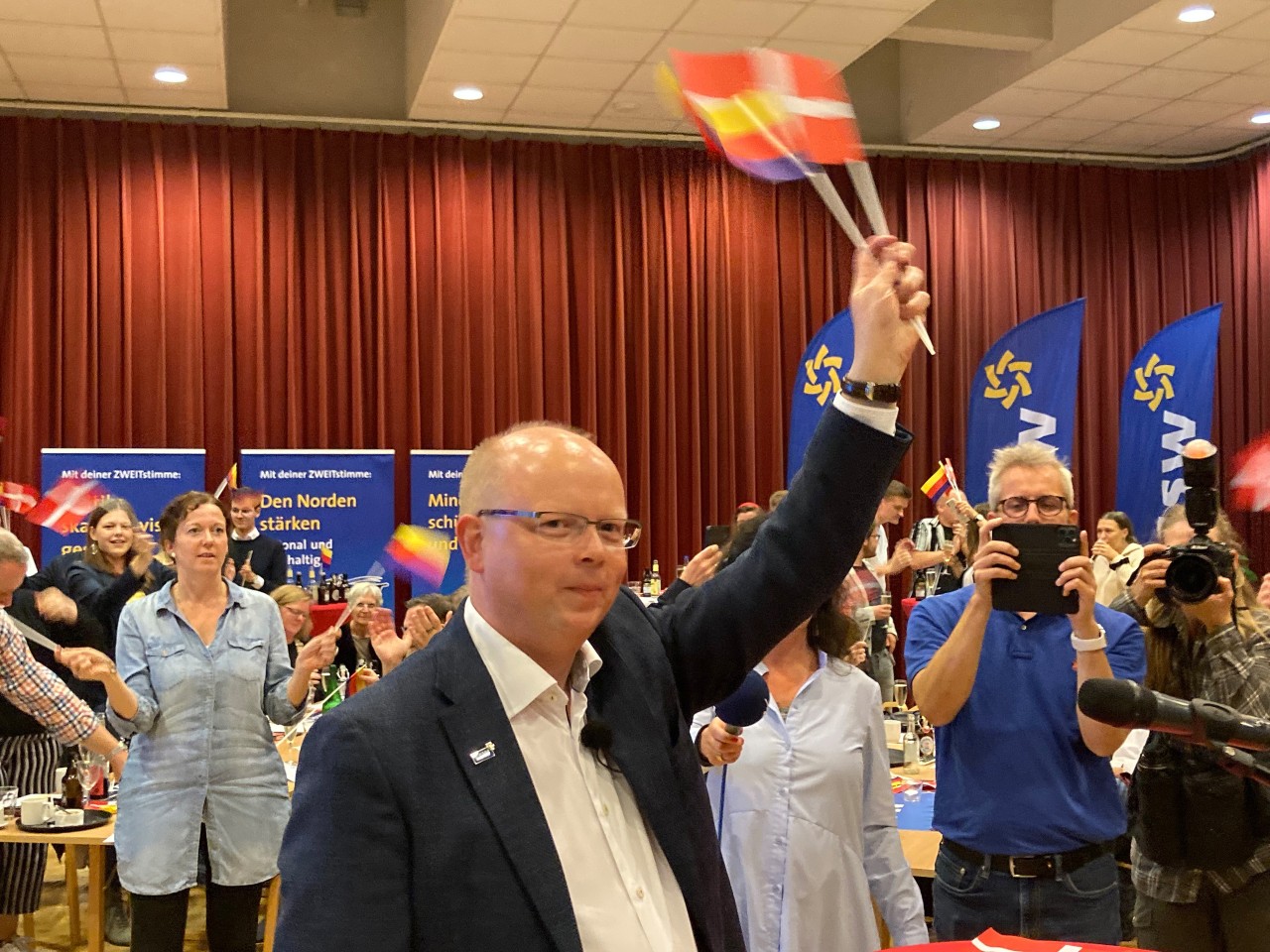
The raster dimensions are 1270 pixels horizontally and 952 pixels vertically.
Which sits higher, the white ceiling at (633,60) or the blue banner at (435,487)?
the white ceiling at (633,60)

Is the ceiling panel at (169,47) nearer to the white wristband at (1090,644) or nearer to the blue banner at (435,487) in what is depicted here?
the blue banner at (435,487)

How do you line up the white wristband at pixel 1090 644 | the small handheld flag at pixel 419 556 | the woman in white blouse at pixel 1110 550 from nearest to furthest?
the white wristband at pixel 1090 644
the small handheld flag at pixel 419 556
the woman in white blouse at pixel 1110 550

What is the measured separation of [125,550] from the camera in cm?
616

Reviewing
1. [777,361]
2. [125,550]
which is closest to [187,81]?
[125,550]

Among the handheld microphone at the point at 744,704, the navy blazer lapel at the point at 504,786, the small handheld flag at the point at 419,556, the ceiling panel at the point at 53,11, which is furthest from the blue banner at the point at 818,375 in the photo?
the navy blazer lapel at the point at 504,786

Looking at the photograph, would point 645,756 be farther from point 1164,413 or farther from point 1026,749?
point 1164,413

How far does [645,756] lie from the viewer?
57.4 inches

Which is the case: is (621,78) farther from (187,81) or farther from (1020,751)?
(1020,751)

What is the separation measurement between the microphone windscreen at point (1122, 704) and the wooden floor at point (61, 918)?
15.4 ft

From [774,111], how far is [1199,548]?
1191 millimetres

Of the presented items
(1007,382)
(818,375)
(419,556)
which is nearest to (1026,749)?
(419,556)

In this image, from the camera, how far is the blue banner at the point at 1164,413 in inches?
335

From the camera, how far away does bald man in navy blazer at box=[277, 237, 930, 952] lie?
130cm

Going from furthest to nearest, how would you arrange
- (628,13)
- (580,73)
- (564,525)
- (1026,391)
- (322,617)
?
(1026,391), (580,73), (628,13), (322,617), (564,525)
